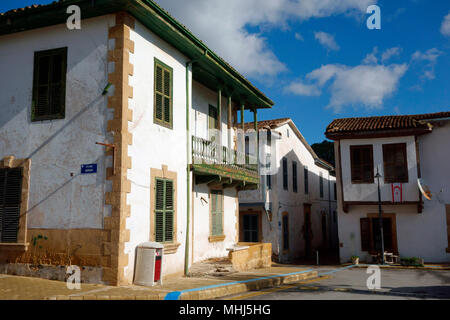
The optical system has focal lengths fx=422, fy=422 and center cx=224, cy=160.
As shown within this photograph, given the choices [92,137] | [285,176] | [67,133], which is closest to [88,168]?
[92,137]

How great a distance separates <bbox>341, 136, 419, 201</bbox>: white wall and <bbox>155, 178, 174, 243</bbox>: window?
1266 centimetres

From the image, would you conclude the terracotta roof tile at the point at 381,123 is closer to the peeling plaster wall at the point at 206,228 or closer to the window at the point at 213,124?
the window at the point at 213,124

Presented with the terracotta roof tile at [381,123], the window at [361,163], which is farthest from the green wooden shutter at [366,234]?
the terracotta roof tile at [381,123]

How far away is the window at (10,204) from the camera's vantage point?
35.2 feet

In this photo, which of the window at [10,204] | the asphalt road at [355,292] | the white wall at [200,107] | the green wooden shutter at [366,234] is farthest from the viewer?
the green wooden shutter at [366,234]

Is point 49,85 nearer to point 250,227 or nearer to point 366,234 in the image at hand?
point 250,227

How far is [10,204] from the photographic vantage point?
10859 millimetres

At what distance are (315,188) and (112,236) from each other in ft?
81.1

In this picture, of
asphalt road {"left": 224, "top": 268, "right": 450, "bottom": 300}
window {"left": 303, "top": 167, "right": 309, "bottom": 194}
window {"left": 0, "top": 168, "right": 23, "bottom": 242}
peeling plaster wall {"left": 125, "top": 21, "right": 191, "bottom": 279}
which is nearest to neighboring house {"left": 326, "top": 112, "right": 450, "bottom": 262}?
window {"left": 303, "top": 167, "right": 309, "bottom": 194}

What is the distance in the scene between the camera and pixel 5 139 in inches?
444

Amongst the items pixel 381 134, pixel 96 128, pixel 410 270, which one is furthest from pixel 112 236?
pixel 381 134

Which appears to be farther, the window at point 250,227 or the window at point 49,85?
the window at point 250,227

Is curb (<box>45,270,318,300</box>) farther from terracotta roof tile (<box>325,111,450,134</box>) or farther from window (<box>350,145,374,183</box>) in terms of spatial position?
terracotta roof tile (<box>325,111,450,134</box>)
